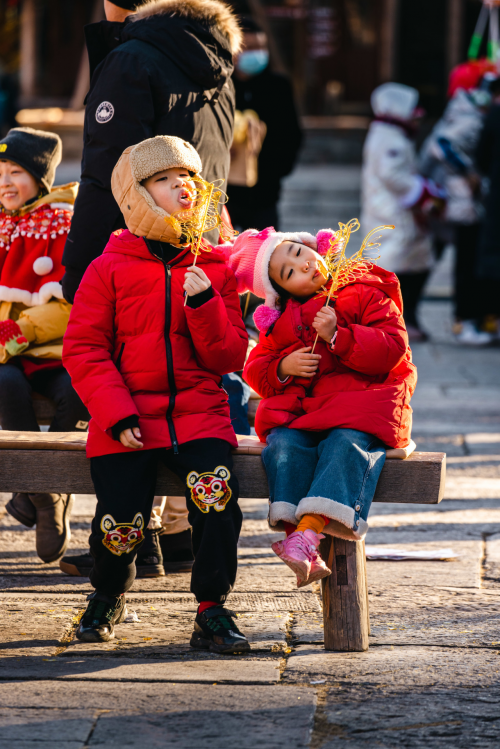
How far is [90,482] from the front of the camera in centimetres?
312

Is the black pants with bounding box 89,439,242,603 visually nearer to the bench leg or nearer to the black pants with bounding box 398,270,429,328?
the bench leg

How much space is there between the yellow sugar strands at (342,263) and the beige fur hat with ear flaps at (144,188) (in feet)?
1.53

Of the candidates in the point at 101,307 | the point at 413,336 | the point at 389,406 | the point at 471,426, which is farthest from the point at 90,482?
the point at 413,336

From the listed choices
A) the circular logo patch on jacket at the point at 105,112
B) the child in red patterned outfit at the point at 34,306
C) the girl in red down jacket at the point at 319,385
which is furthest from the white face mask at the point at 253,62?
the girl in red down jacket at the point at 319,385

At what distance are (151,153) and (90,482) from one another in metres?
1.00

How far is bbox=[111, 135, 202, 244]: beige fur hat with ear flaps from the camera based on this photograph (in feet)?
10.0

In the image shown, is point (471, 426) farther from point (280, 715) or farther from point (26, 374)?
point (280, 715)

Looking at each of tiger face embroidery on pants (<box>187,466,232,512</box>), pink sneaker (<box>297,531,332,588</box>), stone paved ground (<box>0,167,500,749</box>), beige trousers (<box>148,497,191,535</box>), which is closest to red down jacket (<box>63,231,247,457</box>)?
tiger face embroidery on pants (<box>187,466,232,512</box>)

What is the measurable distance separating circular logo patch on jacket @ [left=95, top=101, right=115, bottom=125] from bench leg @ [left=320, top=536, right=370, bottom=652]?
1502 millimetres

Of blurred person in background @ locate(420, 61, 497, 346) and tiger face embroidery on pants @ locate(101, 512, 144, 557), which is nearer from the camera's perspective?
tiger face embroidery on pants @ locate(101, 512, 144, 557)

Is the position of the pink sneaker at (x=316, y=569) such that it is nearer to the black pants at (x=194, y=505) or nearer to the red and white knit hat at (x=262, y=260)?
the black pants at (x=194, y=505)

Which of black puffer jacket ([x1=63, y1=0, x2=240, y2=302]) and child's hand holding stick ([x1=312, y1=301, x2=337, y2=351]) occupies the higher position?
black puffer jacket ([x1=63, y1=0, x2=240, y2=302])

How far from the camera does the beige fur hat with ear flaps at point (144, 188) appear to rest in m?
3.05

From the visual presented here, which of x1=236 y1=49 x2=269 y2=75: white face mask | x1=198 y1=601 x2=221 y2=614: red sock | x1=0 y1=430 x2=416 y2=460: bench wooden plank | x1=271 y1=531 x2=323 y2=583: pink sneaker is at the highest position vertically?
x1=236 y1=49 x2=269 y2=75: white face mask
